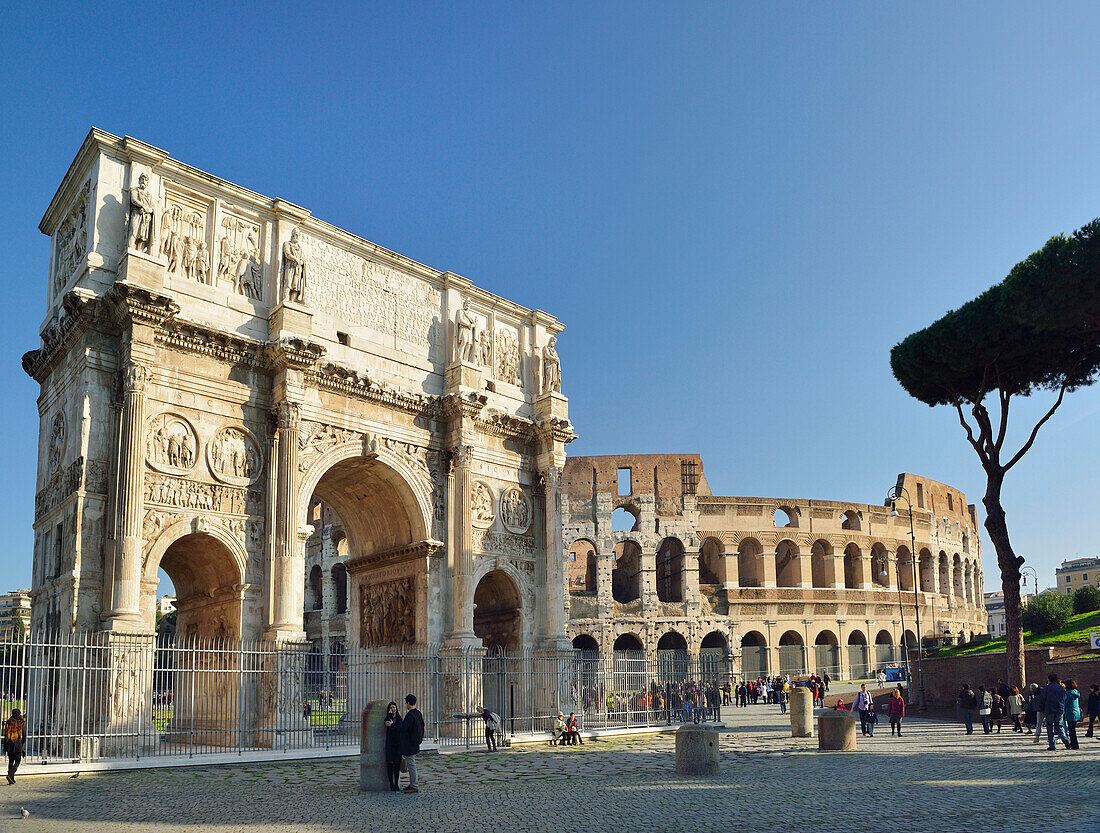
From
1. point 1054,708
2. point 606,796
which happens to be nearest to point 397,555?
point 606,796

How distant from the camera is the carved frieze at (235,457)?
54.1 feet

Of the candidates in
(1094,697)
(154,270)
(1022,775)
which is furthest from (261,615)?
(1094,697)

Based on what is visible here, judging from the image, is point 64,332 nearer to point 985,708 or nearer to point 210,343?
point 210,343

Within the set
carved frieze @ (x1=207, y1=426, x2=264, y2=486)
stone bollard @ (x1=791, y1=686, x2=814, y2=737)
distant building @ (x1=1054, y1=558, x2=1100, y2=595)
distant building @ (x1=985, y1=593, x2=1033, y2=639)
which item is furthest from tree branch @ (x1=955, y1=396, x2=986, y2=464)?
distant building @ (x1=1054, y1=558, x2=1100, y2=595)

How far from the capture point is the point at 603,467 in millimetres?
41156

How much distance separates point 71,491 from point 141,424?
5.25 feet

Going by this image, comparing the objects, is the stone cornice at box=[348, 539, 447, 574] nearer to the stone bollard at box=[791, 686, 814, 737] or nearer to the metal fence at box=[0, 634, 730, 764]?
the metal fence at box=[0, 634, 730, 764]

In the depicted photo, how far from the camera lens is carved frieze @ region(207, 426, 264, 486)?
1650cm

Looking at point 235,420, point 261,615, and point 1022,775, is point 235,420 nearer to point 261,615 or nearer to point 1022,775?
point 261,615

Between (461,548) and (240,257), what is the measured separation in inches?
286

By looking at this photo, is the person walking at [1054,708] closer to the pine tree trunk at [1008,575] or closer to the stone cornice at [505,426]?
the pine tree trunk at [1008,575]

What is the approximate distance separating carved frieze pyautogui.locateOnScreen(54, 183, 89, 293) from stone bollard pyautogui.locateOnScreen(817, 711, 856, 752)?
14.4 m

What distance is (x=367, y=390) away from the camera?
18953mm

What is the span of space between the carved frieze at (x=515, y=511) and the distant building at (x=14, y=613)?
954 cm
